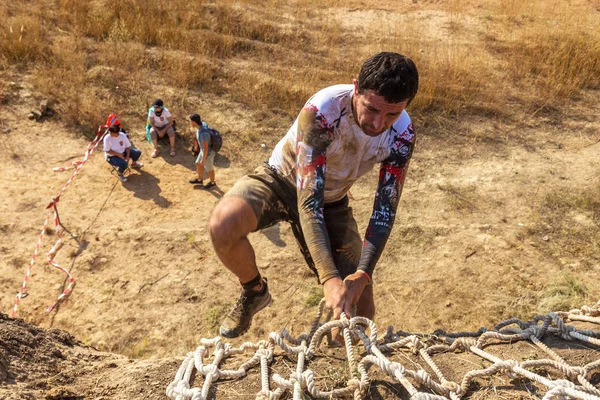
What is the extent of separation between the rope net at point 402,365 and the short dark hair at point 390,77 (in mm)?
1089

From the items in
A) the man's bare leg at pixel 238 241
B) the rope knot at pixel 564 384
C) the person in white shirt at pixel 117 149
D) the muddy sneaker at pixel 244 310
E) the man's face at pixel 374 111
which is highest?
the man's face at pixel 374 111

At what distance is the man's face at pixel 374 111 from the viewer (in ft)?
8.61

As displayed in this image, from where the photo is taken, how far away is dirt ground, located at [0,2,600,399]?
4.64m

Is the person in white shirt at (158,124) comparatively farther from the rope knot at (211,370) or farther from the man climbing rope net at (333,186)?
the rope knot at (211,370)

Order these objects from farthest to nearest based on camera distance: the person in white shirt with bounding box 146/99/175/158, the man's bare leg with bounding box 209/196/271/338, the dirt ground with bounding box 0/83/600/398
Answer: the person in white shirt with bounding box 146/99/175/158, the dirt ground with bounding box 0/83/600/398, the man's bare leg with bounding box 209/196/271/338

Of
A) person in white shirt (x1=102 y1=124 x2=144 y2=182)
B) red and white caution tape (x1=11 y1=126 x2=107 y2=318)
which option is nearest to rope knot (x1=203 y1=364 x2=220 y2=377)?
red and white caution tape (x1=11 y1=126 x2=107 y2=318)

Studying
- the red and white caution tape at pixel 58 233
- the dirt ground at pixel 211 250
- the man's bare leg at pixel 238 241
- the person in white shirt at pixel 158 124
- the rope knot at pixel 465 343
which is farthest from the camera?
the person in white shirt at pixel 158 124

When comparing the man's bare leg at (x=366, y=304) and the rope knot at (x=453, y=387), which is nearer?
the rope knot at (x=453, y=387)

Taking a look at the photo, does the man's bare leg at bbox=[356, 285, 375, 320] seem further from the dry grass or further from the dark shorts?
the dry grass

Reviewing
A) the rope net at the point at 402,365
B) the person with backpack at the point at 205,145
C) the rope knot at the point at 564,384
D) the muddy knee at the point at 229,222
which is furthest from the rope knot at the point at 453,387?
the person with backpack at the point at 205,145

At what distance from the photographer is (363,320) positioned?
2217mm

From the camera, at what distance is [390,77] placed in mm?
2525

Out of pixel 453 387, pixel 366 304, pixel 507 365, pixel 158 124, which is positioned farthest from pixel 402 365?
pixel 158 124

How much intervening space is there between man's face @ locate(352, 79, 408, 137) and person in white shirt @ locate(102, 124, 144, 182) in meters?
4.33
